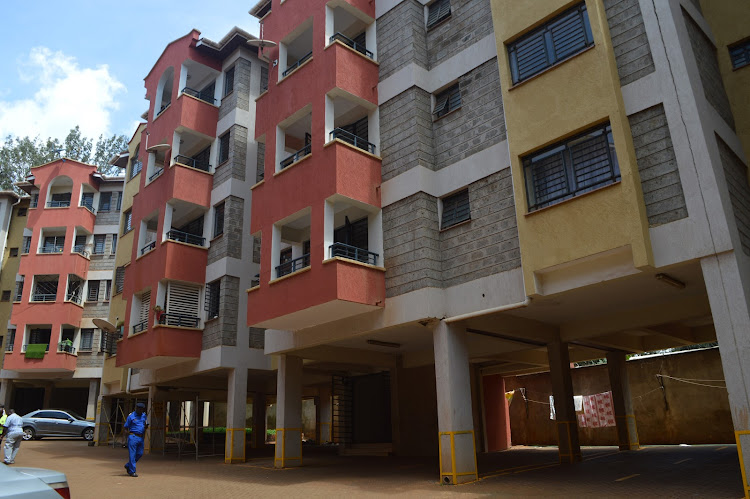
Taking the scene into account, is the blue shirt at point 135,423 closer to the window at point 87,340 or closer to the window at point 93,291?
the window at point 87,340

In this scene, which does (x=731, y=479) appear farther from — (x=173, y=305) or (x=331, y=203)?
(x=173, y=305)

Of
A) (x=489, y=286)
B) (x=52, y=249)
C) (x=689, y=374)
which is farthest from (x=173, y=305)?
(x=52, y=249)

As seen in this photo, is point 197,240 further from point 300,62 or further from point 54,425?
point 54,425

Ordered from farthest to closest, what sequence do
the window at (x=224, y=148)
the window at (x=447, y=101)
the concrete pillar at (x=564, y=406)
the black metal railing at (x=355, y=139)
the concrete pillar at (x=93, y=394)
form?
the concrete pillar at (x=93, y=394) < the window at (x=224, y=148) < the concrete pillar at (x=564, y=406) < the black metal railing at (x=355, y=139) < the window at (x=447, y=101)

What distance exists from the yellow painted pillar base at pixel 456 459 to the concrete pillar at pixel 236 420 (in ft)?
33.0

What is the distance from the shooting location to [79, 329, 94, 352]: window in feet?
129

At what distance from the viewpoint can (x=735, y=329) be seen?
9406 millimetres

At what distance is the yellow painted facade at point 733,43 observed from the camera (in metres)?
12.7

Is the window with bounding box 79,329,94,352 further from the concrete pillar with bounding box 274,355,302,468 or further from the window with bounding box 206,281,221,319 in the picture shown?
the concrete pillar with bounding box 274,355,302,468

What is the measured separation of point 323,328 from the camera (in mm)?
16688

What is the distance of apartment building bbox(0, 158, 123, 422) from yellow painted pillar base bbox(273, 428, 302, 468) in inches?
1020

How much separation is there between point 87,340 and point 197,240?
2051cm

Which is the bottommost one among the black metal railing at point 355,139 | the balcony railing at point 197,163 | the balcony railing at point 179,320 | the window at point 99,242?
the balcony railing at point 179,320

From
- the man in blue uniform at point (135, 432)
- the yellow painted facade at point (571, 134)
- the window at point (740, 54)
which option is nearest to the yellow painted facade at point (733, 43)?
the window at point (740, 54)
